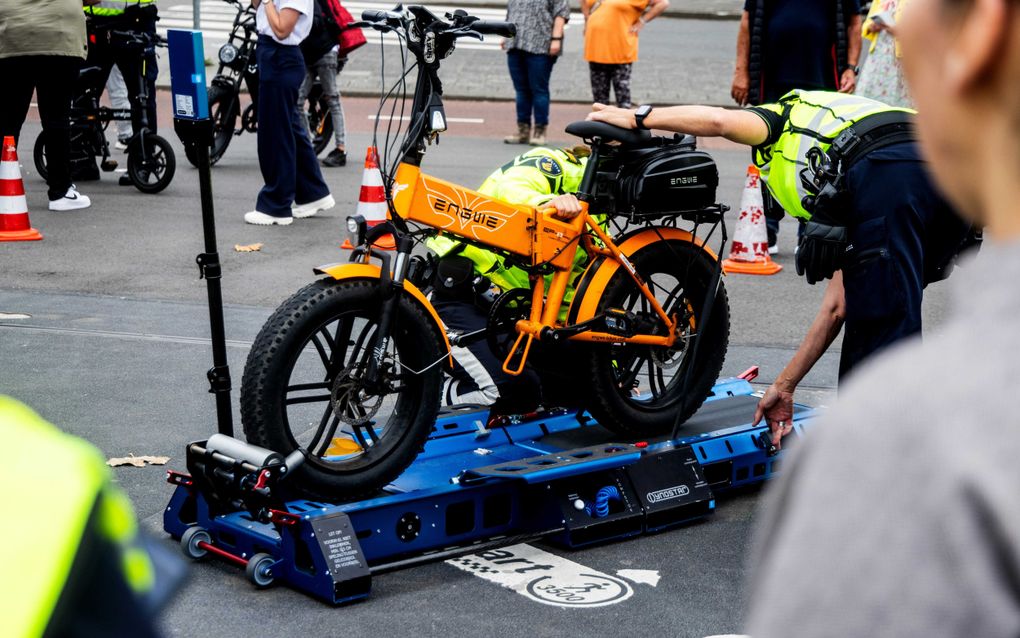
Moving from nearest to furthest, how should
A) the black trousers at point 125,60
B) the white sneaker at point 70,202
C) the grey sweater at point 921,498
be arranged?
the grey sweater at point 921,498, the white sneaker at point 70,202, the black trousers at point 125,60

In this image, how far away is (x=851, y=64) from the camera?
843 cm

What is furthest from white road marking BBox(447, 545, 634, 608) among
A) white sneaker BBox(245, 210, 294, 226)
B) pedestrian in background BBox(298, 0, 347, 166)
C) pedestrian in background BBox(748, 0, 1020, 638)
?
pedestrian in background BBox(298, 0, 347, 166)

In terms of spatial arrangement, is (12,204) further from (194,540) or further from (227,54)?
(194,540)

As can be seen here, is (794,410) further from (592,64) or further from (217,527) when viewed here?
(592,64)

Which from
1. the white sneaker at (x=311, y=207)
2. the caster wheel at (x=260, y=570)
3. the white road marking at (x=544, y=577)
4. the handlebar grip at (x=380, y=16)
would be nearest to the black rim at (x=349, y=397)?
the caster wheel at (x=260, y=570)

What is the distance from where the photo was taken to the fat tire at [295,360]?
169 inches

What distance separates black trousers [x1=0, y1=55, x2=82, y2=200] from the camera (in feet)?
30.5

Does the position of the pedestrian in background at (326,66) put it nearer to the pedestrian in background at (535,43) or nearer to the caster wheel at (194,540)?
the pedestrian in background at (535,43)

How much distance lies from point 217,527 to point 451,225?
1332 mm

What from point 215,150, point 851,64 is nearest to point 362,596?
point 851,64

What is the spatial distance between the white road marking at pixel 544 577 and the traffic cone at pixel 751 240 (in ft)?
15.1

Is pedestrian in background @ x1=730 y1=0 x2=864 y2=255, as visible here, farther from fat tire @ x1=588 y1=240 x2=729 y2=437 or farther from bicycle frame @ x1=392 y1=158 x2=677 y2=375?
bicycle frame @ x1=392 y1=158 x2=677 y2=375

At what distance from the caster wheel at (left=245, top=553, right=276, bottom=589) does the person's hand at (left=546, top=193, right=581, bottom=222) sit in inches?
66.9

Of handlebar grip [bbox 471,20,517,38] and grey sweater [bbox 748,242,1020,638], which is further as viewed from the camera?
handlebar grip [bbox 471,20,517,38]
